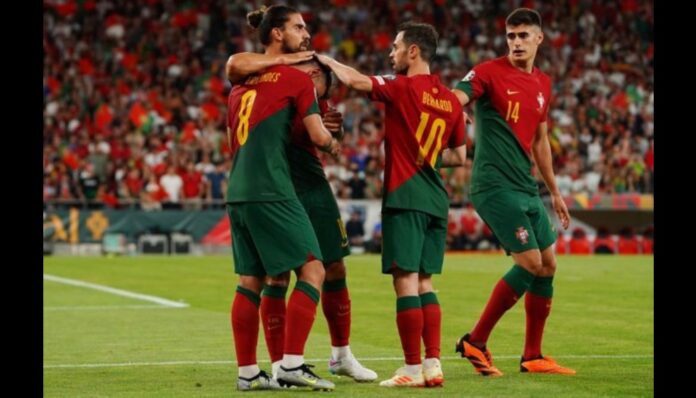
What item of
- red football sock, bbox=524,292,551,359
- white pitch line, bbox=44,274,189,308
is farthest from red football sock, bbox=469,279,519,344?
white pitch line, bbox=44,274,189,308

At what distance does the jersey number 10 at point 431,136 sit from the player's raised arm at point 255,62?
2.95 feet

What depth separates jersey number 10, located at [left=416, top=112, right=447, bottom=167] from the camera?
9.13 m

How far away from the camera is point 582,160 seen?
115 feet

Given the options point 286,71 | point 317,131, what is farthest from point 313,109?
point 286,71

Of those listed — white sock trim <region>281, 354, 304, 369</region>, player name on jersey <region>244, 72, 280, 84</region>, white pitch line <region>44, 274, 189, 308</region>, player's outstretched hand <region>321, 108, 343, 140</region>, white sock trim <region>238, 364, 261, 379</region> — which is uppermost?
player name on jersey <region>244, 72, 280, 84</region>

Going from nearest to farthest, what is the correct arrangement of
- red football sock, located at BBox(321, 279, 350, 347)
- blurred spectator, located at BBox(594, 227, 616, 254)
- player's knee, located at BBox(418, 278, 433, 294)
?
1. player's knee, located at BBox(418, 278, 433, 294)
2. red football sock, located at BBox(321, 279, 350, 347)
3. blurred spectator, located at BBox(594, 227, 616, 254)

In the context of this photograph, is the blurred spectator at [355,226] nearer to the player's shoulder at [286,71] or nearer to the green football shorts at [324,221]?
the green football shorts at [324,221]

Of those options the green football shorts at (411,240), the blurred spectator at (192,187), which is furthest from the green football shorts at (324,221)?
the blurred spectator at (192,187)

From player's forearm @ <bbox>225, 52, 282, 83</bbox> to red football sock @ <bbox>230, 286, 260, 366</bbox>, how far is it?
54.7 inches

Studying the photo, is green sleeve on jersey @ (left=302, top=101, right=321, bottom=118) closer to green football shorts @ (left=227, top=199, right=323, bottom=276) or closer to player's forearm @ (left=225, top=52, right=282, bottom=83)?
player's forearm @ (left=225, top=52, right=282, bottom=83)

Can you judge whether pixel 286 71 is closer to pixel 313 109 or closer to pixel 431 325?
pixel 313 109

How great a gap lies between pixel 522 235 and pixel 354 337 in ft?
10.7

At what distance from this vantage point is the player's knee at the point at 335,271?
9.59 meters
